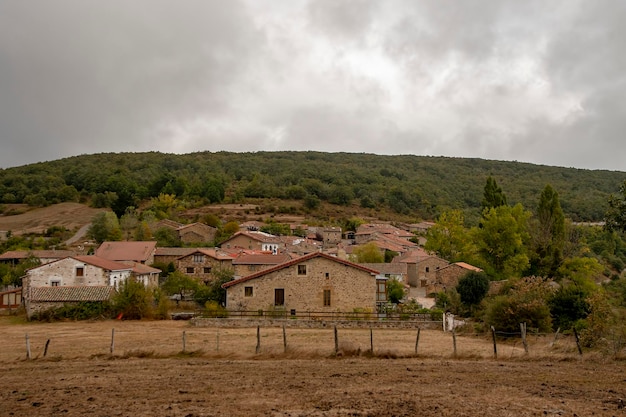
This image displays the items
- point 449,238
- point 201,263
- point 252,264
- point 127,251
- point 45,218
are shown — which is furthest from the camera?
point 45,218

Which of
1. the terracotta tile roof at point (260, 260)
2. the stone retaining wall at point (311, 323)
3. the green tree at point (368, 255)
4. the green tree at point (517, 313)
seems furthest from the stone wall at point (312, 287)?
the green tree at point (368, 255)

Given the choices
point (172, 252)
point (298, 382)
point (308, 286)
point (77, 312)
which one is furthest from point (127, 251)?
point (298, 382)

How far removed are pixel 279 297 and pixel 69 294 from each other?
14.9 meters

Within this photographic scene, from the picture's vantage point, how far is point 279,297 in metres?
37.1

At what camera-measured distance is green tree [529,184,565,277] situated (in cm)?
5322

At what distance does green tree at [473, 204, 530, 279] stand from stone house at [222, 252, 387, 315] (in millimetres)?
21410

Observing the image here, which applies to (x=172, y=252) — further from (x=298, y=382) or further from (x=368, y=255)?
(x=298, y=382)

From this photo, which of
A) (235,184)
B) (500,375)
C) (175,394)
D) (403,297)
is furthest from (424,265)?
(235,184)

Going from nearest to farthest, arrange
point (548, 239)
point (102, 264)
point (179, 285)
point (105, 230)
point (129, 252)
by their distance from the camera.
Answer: point (102, 264)
point (179, 285)
point (548, 239)
point (129, 252)
point (105, 230)

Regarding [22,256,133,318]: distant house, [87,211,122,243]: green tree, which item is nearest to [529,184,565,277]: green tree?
[22,256,133,318]: distant house

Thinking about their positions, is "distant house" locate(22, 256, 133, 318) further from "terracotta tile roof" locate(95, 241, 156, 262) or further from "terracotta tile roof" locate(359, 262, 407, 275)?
"terracotta tile roof" locate(359, 262, 407, 275)

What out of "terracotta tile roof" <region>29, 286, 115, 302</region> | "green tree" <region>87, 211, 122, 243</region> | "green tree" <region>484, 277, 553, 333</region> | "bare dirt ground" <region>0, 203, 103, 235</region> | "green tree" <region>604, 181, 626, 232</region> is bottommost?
"green tree" <region>484, 277, 553, 333</region>

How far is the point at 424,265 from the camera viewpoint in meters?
60.7

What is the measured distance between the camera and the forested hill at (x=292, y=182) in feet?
393
